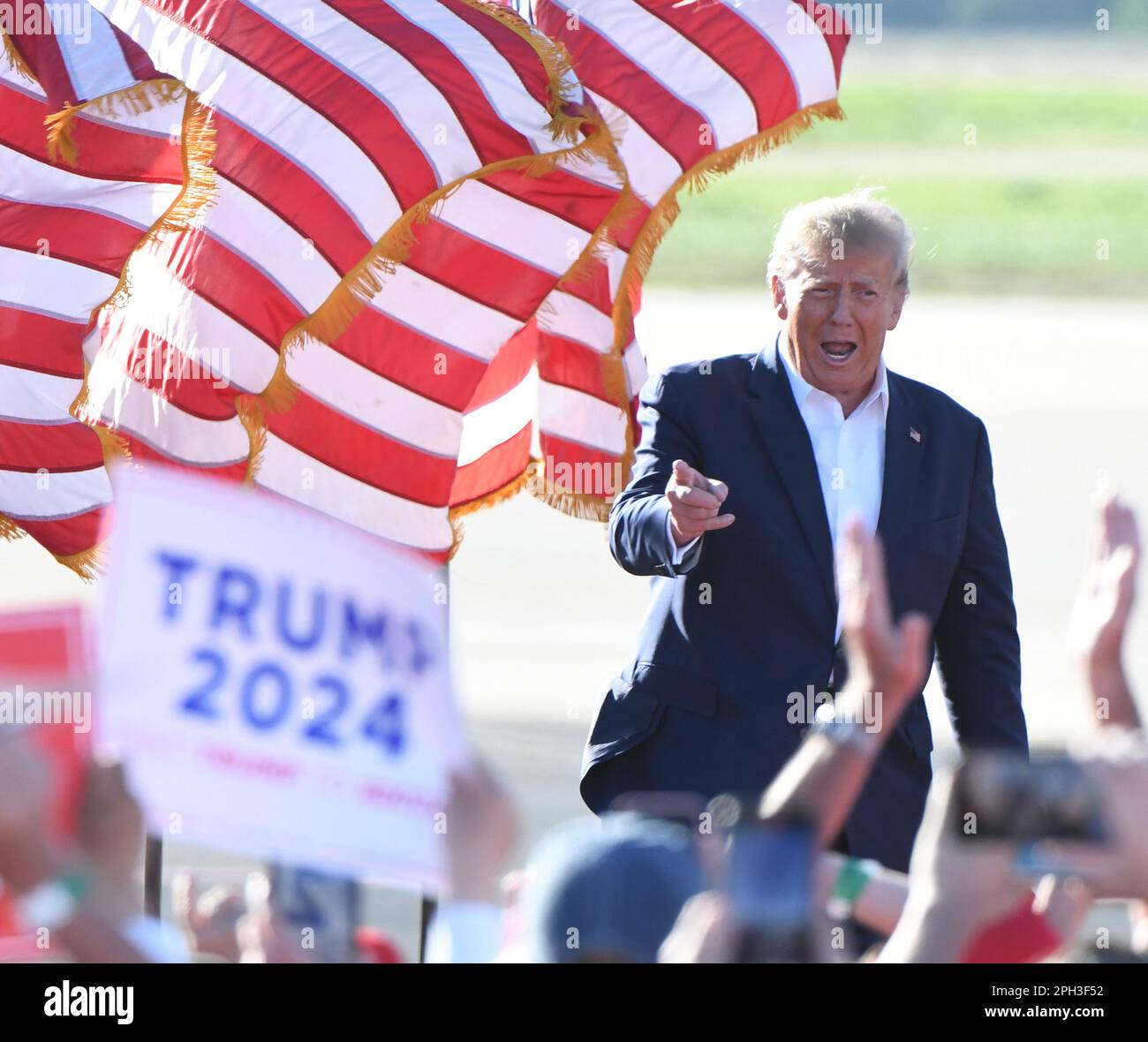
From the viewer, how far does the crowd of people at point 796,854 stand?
173 cm

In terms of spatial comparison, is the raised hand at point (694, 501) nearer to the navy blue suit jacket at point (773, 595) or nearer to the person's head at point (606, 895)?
the navy blue suit jacket at point (773, 595)

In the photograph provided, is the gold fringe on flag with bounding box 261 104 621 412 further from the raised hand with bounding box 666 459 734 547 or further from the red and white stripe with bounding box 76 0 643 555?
the raised hand with bounding box 666 459 734 547

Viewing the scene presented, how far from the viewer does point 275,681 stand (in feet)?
6.50

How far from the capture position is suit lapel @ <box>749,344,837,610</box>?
2.94 metres

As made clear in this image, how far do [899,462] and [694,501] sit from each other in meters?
0.46

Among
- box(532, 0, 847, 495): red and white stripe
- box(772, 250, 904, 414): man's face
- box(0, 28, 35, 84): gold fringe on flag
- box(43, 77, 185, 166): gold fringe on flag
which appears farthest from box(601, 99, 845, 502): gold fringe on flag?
box(0, 28, 35, 84): gold fringe on flag

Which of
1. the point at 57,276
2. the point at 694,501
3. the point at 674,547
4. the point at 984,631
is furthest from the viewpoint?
the point at 57,276

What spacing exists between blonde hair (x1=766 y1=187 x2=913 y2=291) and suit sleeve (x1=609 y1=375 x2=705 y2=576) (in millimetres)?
274

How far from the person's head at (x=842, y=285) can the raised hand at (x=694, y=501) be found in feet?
1.33
